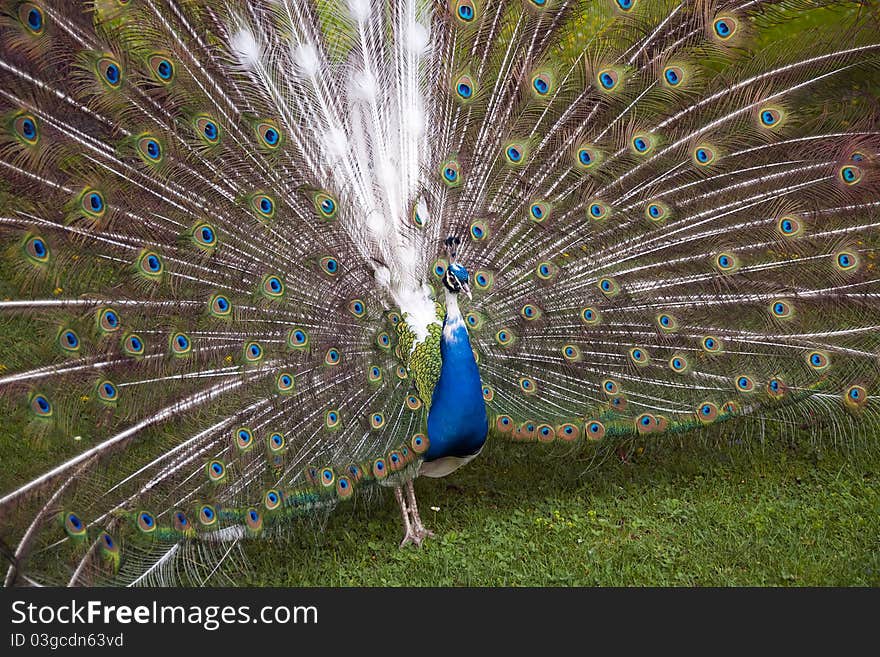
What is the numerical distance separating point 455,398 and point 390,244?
774 mm

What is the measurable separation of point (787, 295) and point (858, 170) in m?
0.67

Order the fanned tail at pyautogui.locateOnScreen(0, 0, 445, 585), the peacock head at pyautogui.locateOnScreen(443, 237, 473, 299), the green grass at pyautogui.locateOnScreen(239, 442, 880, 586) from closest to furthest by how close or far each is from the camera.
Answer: the fanned tail at pyautogui.locateOnScreen(0, 0, 445, 585) < the peacock head at pyautogui.locateOnScreen(443, 237, 473, 299) < the green grass at pyautogui.locateOnScreen(239, 442, 880, 586)

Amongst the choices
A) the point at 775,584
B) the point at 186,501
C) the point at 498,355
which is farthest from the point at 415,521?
the point at 775,584

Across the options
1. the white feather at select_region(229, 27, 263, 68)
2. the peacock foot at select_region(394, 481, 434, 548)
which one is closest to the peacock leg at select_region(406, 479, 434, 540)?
the peacock foot at select_region(394, 481, 434, 548)

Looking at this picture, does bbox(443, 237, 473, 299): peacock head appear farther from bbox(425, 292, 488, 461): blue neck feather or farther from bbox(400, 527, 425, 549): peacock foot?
bbox(400, 527, 425, 549): peacock foot

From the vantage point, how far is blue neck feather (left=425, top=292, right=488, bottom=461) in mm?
3773

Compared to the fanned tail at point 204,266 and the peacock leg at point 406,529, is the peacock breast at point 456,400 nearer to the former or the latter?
the fanned tail at point 204,266

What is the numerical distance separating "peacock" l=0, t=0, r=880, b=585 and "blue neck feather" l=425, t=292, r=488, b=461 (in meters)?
0.01

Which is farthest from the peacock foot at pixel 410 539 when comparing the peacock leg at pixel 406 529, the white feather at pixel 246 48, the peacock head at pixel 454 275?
the white feather at pixel 246 48

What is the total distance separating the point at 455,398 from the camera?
12.6ft

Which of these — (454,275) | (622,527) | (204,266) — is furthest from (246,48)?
(622,527)

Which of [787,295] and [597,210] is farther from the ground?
[597,210]

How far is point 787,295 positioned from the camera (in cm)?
413

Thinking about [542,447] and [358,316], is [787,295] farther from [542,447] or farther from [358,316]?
[358,316]
